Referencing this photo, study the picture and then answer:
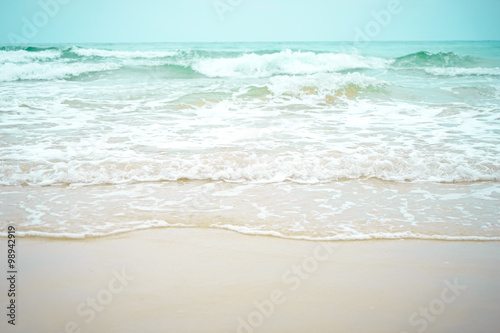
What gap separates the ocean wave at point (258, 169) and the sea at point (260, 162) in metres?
0.03

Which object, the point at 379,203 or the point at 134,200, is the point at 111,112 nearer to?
the point at 134,200

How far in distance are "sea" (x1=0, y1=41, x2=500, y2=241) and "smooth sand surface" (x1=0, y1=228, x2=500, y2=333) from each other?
0.32 m

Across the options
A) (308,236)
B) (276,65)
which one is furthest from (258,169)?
(276,65)

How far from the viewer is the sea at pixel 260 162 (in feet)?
13.7

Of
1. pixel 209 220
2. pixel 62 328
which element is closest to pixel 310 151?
pixel 209 220

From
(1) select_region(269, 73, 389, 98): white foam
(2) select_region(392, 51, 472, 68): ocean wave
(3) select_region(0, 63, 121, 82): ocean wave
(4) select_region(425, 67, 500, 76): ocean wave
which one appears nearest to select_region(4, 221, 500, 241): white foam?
(1) select_region(269, 73, 389, 98): white foam

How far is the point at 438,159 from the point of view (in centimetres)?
605

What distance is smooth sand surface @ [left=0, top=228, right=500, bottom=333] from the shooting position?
2549mm

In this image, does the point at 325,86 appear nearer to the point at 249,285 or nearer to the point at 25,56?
the point at 249,285

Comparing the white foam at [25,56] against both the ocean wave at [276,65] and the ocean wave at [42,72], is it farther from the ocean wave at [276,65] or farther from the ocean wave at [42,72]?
the ocean wave at [276,65]

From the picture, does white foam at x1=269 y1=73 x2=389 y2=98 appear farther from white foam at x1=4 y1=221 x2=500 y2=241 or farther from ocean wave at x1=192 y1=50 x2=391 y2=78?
white foam at x1=4 y1=221 x2=500 y2=241

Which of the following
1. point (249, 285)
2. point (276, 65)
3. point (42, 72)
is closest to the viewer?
point (249, 285)

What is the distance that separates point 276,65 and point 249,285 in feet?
66.5

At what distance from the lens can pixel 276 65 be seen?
22.0 m
